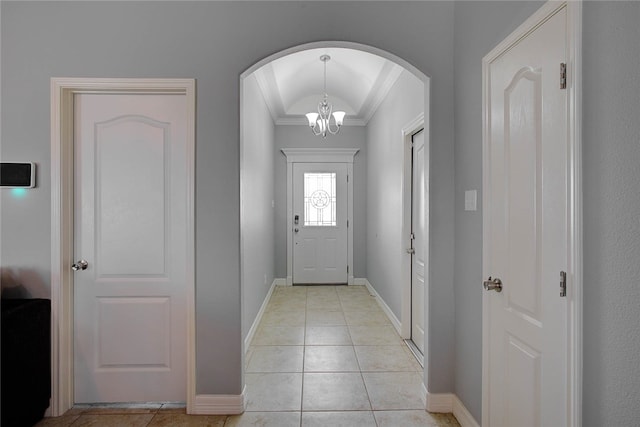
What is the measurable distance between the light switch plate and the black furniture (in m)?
2.64

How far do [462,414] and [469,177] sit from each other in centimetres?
143

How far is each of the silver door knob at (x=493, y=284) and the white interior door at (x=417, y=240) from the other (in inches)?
54.6

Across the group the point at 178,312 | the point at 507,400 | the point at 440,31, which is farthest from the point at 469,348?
the point at 440,31

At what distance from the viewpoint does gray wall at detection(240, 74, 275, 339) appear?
10.7 feet

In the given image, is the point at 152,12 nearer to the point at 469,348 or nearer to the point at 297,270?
the point at 469,348

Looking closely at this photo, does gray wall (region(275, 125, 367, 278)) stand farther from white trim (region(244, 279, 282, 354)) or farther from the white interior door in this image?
the white interior door

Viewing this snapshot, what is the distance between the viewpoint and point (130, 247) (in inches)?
89.5

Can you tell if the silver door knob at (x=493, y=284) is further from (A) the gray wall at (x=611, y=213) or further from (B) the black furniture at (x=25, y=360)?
(B) the black furniture at (x=25, y=360)

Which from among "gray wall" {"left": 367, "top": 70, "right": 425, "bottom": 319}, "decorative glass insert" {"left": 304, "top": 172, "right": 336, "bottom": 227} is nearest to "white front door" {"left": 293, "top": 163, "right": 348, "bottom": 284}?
"decorative glass insert" {"left": 304, "top": 172, "right": 336, "bottom": 227}

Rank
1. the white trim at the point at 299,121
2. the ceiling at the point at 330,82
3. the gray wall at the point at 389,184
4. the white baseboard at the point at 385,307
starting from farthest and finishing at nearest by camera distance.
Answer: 1. the white trim at the point at 299,121
2. the ceiling at the point at 330,82
3. the white baseboard at the point at 385,307
4. the gray wall at the point at 389,184

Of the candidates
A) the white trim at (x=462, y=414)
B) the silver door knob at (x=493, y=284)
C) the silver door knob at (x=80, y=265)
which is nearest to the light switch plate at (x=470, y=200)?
the silver door knob at (x=493, y=284)

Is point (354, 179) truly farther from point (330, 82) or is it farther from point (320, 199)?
point (330, 82)

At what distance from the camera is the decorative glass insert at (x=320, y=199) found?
5.82 meters

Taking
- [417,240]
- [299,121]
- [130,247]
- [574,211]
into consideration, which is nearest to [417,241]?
[417,240]
